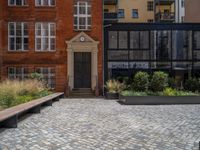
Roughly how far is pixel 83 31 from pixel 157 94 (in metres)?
10.6

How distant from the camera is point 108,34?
A: 111ft

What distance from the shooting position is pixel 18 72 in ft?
108

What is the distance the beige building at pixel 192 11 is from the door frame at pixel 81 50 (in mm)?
18270

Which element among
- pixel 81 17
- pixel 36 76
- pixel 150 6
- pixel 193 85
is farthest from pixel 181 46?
pixel 150 6

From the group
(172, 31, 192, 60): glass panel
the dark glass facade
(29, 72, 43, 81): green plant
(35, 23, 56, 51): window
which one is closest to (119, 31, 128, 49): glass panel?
the dark glass facade

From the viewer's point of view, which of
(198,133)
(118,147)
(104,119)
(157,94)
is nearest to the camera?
(118,147)

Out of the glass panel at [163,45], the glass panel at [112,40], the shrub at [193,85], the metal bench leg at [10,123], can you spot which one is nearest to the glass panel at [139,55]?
the glass panel at [163,45]

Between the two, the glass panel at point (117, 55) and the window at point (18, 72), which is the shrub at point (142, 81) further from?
the window at point (18, 72)

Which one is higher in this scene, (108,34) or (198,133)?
(108,34)

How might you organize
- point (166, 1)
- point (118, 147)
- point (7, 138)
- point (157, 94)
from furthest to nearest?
1. point (166, 1)
2. point (157, 94)
3. point (7, 138)
4. point (118, 147)

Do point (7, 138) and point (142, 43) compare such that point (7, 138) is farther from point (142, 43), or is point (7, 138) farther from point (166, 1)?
point (166, 1)

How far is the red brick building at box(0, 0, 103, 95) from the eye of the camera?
3284cm

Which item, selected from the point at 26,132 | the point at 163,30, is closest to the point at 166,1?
the point at 163,30

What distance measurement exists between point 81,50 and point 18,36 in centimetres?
518
